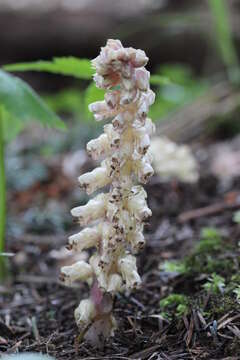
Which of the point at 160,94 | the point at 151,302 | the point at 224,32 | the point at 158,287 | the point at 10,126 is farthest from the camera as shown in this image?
the point at 160,94

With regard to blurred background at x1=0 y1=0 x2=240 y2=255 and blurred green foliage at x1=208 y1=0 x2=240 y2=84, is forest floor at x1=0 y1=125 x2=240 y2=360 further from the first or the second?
blurred green foliage at x1=208 y1=0 x2=240 y2=84

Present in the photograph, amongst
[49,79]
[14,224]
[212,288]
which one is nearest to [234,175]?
[14,224]

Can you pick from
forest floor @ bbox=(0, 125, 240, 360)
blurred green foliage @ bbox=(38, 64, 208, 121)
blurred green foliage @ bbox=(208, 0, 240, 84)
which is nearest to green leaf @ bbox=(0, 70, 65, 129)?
forest floor @ bbox=(0, 125, 240, 360)

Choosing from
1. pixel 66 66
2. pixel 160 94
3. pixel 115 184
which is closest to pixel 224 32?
pixel 160 94

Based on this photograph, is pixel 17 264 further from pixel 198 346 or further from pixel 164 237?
pixel 198 346

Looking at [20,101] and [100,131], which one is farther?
[100,131]

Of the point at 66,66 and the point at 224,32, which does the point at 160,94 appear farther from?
the point at 66,66
